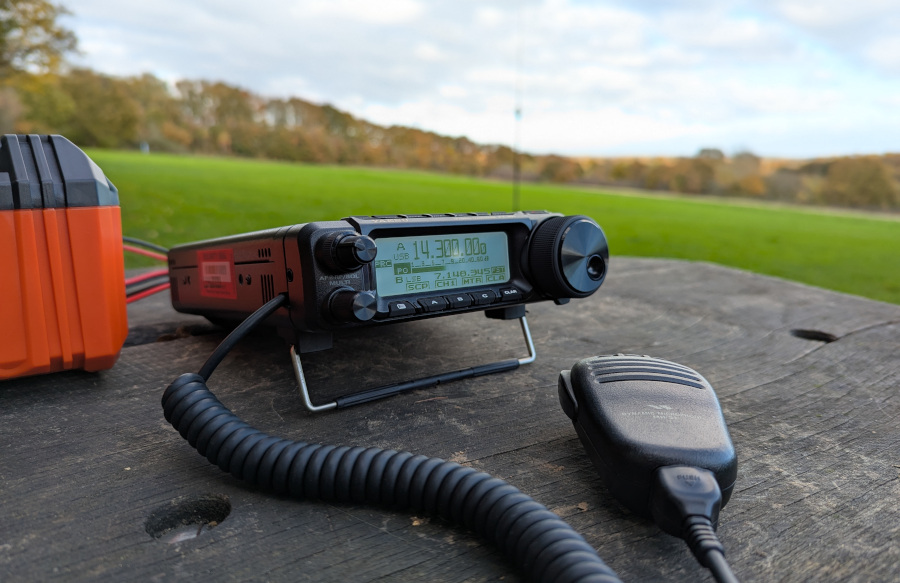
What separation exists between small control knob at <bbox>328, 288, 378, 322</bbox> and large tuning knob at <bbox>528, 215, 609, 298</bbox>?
38cm

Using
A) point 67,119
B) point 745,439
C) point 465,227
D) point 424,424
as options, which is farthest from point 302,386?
point 67,119

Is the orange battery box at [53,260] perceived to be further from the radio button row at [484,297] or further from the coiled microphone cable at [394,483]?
the radio button row at [484,297]

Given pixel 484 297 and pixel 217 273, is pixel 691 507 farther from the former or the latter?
pixel 217 273

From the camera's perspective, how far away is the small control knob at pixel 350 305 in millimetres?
890

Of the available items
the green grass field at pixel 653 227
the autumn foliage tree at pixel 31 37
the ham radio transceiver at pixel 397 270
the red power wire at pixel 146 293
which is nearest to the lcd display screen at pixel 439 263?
the ham radio transceiver at pixel 397 270

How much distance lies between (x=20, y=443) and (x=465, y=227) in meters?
0.81

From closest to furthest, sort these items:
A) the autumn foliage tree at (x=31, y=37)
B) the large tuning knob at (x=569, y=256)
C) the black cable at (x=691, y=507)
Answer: the black cable at (x=691, y=507)
the large tuning knob at (x=569, y=256)
the autumn foliage tree at (x=31, y=37)

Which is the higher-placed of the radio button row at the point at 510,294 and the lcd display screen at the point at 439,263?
the lcd display screen at the point at 439,263

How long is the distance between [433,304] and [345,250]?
0.72 feet

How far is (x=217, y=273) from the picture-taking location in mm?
1223

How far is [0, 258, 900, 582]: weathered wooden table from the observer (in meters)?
0.62

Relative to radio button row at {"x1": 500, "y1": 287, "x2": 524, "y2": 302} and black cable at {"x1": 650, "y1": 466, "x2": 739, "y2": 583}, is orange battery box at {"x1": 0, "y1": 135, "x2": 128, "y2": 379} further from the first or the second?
black cable at {"x1": 650, "y1": 466, "x2": 739, "y2": 583}

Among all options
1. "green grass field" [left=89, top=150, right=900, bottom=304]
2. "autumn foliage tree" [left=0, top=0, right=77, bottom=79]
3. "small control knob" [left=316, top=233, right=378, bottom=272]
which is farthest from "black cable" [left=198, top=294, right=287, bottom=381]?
"autumn foliage tree" [left=0, top=0, right=77, bottom=79]

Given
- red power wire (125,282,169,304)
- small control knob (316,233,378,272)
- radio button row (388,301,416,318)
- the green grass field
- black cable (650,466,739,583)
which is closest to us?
black cable (650,466,739,583)
